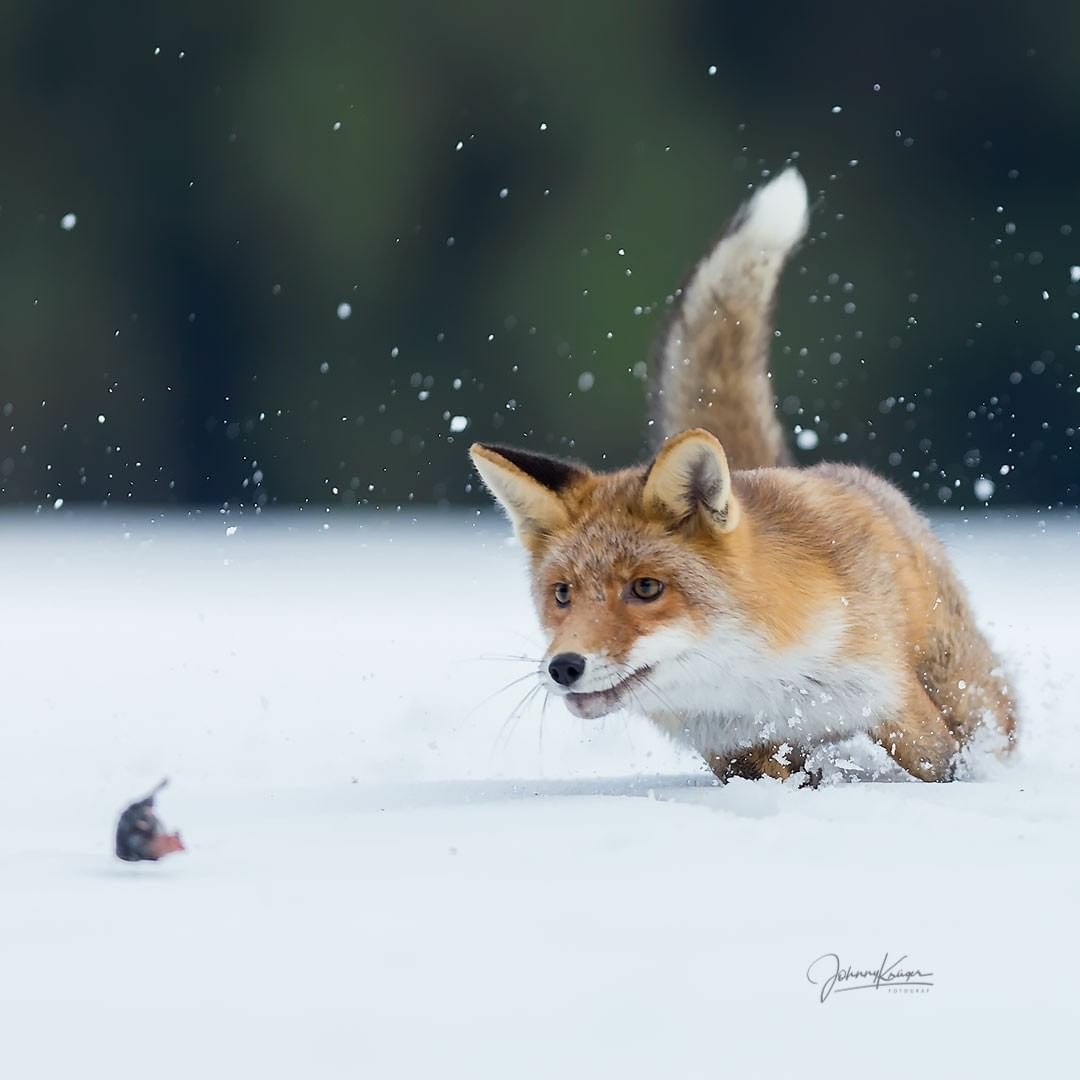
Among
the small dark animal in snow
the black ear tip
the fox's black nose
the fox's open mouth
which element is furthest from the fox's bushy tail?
the small dark animal in snow

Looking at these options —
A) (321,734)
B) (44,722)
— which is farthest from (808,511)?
(44,722)

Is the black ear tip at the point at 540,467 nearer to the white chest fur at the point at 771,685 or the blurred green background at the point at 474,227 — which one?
the white chest fur at the point at 771,685

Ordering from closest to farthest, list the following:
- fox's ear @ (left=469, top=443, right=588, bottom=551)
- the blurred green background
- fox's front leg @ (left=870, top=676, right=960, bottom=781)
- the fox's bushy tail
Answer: fox's front leg @ (left=870, top=676, right=960, bottom=781)
fox's ear @ (left=469, top=443, right=588, bottom=551)
the fox's bushy tail
the blurred green background

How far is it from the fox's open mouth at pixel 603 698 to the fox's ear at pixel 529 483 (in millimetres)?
535

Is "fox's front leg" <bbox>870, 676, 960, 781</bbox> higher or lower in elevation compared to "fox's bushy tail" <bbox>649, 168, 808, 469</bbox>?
lower

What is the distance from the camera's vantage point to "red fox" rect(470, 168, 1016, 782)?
4.21 metres

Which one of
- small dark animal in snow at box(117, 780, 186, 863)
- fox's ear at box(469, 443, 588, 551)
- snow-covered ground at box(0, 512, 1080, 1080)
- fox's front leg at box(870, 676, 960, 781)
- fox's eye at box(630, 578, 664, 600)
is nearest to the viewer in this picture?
snow-covered ground at box(0, 512, 1080, 1080)

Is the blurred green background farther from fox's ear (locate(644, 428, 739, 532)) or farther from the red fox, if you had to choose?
fox's ear (locate(644, 428, 739, 532))

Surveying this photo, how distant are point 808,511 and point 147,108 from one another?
45.2 ft

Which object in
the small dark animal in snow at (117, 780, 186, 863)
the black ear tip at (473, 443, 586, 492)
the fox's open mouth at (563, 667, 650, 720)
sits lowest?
the small dark animal in snow at (117, 780, 186, 863)

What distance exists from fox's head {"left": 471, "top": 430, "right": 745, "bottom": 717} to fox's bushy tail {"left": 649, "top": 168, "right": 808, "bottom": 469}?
0.98 m
